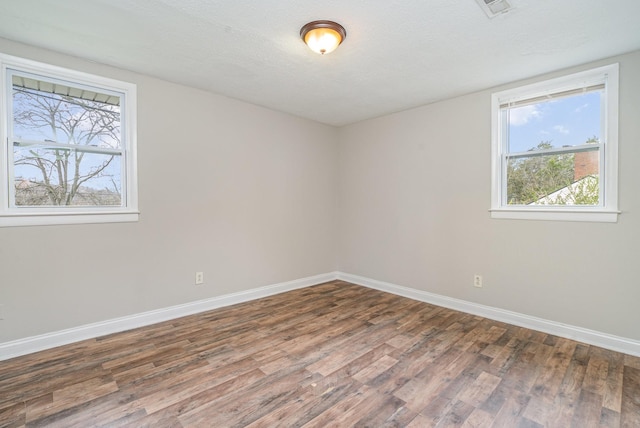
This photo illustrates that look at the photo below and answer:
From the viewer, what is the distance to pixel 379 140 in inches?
166

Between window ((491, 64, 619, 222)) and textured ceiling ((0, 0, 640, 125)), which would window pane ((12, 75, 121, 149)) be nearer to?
textured ceiling ((0, 0, 640, 125))

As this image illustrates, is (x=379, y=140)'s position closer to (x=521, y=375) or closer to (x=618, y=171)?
(x=618, y=171)

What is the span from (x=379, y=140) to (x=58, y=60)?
11.7 feet

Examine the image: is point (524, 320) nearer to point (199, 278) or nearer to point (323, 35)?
point (323, 35)

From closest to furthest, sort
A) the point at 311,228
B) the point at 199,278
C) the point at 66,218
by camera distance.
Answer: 1. the point at 66,218
2. the point at 199,278
3. the point at 311,228

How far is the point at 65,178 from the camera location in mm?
2613

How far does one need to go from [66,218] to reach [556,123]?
463 centimetres

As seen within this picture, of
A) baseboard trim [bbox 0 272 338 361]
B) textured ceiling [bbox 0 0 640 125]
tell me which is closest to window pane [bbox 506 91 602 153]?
textured ceiling [bbox 0 0 640 125]

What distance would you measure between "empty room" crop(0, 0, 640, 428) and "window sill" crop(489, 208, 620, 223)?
13 millimetres

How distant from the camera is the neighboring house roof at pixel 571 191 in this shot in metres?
2.64

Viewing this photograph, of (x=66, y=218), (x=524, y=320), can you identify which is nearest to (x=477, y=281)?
(x=524, y=320)

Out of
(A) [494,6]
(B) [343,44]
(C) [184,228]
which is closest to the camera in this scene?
(A) [494,6]

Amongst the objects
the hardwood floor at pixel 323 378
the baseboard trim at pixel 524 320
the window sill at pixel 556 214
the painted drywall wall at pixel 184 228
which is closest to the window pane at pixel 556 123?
the window sill at pixel 556 214

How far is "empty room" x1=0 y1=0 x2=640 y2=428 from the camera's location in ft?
6.22
